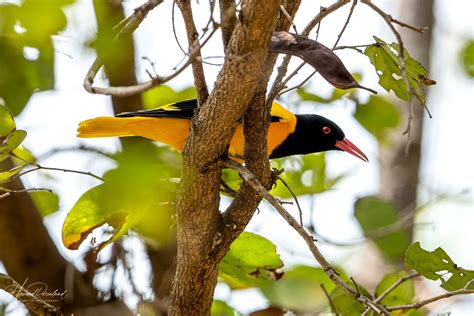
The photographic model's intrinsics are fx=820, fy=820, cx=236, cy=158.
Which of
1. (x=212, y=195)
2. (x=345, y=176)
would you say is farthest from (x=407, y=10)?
(x=212, y=195)

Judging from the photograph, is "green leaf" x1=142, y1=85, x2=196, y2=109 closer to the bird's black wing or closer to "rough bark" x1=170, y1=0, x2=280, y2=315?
the bird's black wing

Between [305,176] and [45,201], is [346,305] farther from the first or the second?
[45,201]

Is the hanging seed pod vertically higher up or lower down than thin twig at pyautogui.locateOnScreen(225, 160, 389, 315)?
higher up

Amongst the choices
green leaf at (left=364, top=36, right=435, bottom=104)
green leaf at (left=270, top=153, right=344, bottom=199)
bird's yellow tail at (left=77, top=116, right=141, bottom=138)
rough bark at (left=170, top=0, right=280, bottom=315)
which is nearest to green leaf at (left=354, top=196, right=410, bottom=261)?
green leaf at (left=270, top=153, right=344, bottom=199)

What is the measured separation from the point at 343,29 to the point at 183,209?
74 centimetres

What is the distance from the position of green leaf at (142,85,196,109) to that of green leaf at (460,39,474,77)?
150 cm

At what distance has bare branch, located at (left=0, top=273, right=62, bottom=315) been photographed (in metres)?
2.74

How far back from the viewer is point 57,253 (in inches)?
145

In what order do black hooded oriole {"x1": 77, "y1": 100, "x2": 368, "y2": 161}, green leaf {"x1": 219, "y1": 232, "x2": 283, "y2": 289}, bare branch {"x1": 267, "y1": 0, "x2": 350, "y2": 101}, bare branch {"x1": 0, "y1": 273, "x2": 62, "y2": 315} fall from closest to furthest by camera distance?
bare branch {"x1": 267, "y1": 0, "x2": 350, "y2": 101} < bare branch {"x1": 0, "y1": 273, "x2": 62, "y2": 315} < green leaf {"x1": 219, "y1": 232, "x2": 283, "y2": 289} < black hooded oriole {"x1": 77, "y1": 100, "x2": 368, "y2": 161}

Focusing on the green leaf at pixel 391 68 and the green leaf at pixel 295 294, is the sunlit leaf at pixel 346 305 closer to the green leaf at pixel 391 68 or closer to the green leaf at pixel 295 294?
the green leaf at pixel 295 294

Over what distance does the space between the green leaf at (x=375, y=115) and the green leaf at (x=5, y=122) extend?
2220mm

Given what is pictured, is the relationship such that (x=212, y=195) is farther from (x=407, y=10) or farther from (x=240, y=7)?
(x=407, y=10)

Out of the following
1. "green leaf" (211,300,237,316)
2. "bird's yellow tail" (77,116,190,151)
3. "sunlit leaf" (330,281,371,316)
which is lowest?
"green leaf" (211,300,237,316)

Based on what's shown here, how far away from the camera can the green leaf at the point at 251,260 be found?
10.1 feet
